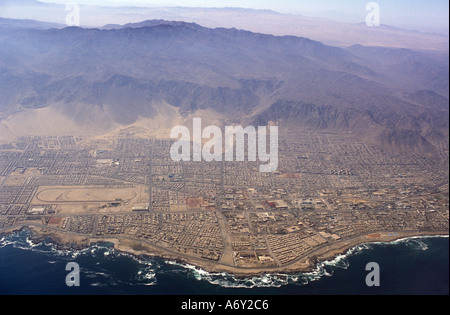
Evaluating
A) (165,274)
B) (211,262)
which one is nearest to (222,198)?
(211,262)

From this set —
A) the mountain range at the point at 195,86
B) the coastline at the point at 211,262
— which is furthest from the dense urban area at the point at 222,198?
the mountain range at the point at 195,86

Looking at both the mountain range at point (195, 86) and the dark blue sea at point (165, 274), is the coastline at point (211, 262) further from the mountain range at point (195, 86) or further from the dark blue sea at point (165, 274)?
the mountain range at point (195, 86)

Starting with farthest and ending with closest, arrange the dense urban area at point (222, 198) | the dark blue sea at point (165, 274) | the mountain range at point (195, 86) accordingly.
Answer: the mountain range at point (195, 86)
the dense urban area at point (222, 198)
the dark blue sea at point (165, 274)

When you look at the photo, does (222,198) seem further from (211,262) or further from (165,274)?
(165,274)

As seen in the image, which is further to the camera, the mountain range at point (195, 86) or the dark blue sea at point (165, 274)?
the mountain range at point (195, 86)

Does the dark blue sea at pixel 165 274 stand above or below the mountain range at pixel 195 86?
below

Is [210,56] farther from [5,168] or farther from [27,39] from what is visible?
[5,168]

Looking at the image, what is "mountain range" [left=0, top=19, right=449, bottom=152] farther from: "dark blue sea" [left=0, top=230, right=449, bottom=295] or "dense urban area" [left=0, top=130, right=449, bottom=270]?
"dark blue sea" [left=0, top=230, right=449, bottom=295]
